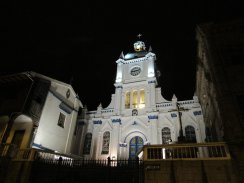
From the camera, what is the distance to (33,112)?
17828 mm

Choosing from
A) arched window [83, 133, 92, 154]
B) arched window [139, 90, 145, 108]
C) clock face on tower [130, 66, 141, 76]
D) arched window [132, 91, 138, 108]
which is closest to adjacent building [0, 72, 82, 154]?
arched window [83, 133, 92, 154]

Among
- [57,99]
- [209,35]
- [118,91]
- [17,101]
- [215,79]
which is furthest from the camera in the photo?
[118,91]

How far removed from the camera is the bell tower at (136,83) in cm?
2650

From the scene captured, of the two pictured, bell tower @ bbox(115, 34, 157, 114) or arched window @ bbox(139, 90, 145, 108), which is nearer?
arched window @ bbox(139, 90, 145, 108)

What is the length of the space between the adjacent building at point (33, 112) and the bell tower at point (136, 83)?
8.75 m

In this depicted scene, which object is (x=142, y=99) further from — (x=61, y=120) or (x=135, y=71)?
(x=61, y=120)

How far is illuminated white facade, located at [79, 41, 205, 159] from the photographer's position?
22.9 metres

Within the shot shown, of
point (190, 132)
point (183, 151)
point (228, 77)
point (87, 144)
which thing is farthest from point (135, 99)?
point (183, 151)

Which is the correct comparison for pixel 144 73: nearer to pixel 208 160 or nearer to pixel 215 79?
pixel 215 79

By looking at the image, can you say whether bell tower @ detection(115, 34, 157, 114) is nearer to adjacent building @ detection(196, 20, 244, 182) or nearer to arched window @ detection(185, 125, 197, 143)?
arched window @ detection(185, 125, 197, 143)

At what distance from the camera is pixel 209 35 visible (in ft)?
49.8

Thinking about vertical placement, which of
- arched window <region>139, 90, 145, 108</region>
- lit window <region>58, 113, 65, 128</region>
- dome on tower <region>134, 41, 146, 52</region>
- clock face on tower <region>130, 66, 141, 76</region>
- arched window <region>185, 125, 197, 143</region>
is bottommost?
arched window <region>185, 125, 197, 143</region>

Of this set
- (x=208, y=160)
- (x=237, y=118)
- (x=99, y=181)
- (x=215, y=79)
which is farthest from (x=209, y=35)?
(x=99, y=181)

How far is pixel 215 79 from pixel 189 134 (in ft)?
36.4
